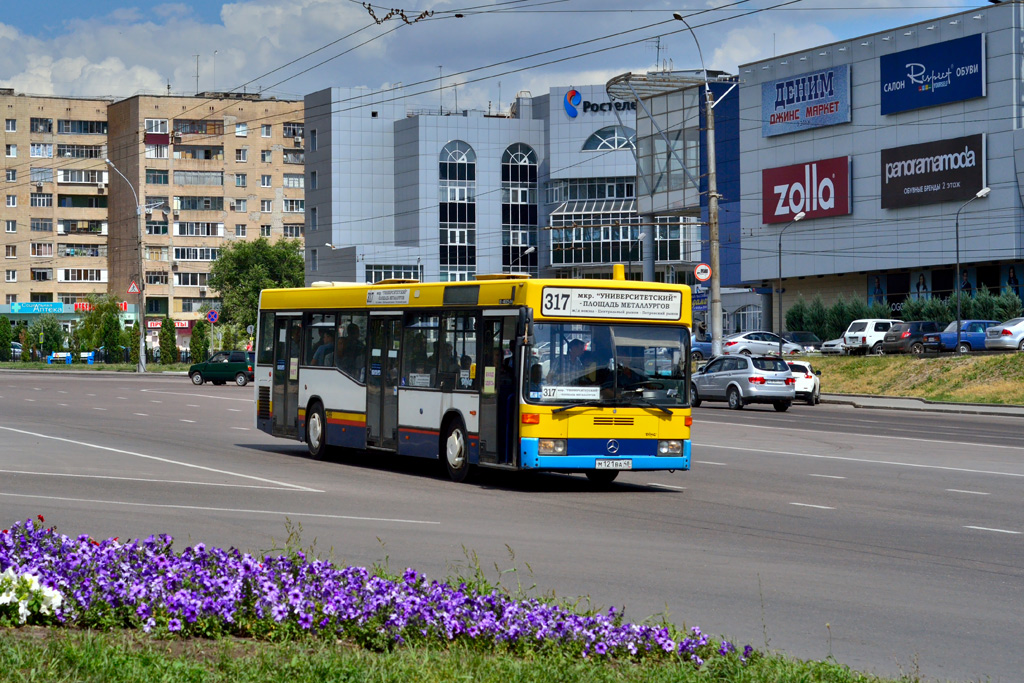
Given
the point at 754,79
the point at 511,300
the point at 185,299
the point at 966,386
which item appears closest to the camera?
the point at 511,300

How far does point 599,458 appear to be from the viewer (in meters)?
15.2

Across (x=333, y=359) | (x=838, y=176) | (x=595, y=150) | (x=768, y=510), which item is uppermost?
(x=595, y=150)

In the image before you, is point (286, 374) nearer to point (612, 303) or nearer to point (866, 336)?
point (612, 303)

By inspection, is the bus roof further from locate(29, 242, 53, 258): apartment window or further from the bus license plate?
locate(29, 242, 53, 258): apartment window

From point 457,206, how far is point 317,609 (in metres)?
112

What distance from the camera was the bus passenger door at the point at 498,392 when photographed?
15297 millimetres

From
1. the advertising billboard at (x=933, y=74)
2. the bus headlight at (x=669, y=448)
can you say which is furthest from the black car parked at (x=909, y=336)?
the bus headlight at (x=669, y=448)

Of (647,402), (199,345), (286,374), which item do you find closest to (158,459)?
(286,374)

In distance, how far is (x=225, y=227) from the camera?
126 metres

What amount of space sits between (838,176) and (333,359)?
6587cm

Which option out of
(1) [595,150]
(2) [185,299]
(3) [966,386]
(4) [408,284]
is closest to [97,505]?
(4) [408,284]

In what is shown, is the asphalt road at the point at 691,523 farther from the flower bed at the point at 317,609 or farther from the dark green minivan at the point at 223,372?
the dark green minivan at the point at 223,372

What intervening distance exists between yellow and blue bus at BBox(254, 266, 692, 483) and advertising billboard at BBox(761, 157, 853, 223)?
66.1 metres

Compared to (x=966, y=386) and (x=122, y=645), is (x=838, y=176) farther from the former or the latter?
(x=122, y=645)
